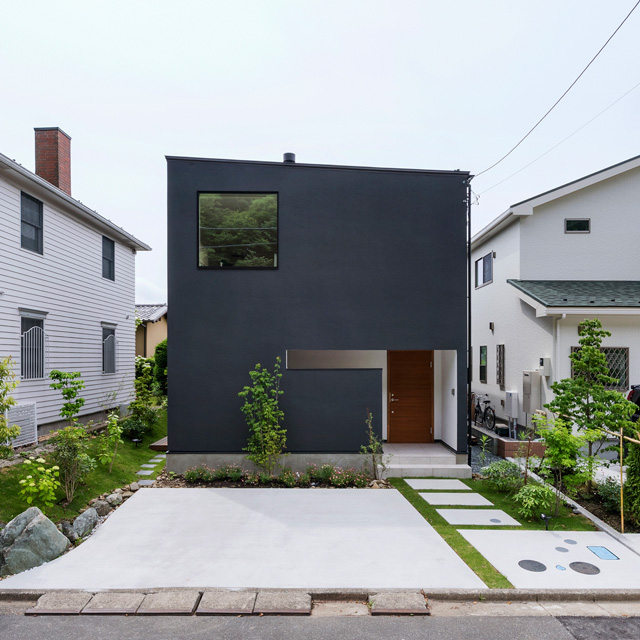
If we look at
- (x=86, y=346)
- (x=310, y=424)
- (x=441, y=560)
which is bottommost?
(x=441, y=560)

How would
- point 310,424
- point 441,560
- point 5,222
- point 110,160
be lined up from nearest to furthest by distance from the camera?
point 441,560 < point 310,424 < point 5,222 < point 110,160

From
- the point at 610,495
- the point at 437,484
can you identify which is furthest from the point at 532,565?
the point at 437,484

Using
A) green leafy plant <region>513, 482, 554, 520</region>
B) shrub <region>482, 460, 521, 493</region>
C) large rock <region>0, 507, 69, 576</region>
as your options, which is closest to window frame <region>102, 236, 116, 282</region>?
large rock <region>0, 507, 69, 576</region>

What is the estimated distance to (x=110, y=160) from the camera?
14.2m

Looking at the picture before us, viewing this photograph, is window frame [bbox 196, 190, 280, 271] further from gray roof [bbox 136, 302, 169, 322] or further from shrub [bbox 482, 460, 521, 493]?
gray roof [bbox 136, 302, 169, 322]

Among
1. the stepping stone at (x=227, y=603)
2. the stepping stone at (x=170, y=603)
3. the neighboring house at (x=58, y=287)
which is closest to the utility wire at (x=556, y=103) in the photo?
the stepping stone at (x=227, y=603)

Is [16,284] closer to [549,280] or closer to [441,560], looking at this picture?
[441,560]

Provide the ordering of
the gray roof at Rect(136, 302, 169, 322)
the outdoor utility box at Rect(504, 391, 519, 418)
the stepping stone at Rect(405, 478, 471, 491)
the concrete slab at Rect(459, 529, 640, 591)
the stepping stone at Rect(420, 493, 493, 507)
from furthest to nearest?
the gray roof at Rect(136, 302, 169, 322), the outdoor utility box at Rect(504, 391, 519, 418), the stepping stone at Rect(405, 478, 471, 491), the stepping stone at Rect(420, 493, 493, 507), the concrete slab at Rect(459, 529, 640, 591)

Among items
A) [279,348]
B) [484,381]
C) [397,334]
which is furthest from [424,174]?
[484,381]

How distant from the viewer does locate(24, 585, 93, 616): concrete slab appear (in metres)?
4.05

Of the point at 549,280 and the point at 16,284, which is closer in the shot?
the point at 16,284

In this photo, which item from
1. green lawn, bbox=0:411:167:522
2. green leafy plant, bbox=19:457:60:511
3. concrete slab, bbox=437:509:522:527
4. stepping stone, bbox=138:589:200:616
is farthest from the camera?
concrete slab, bbox=437:509:522:527

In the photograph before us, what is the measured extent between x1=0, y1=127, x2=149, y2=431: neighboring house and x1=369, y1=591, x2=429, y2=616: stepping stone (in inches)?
326

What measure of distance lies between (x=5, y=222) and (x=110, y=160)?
19.7 ft
